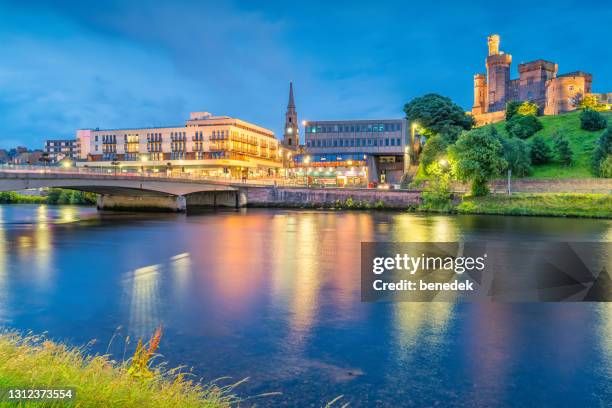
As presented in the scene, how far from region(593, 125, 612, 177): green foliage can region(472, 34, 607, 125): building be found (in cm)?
5900

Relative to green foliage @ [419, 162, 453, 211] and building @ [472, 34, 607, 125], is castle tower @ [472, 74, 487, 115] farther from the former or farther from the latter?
green foliage @ [419, 162, 453, 211]

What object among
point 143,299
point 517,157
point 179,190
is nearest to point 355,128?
point 517,157

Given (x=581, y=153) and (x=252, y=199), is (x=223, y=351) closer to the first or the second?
(x=252, y=199)

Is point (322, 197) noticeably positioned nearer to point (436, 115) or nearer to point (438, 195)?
point (438, 195)

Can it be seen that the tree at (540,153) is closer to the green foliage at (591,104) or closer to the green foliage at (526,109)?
the green foliage at (526,109)

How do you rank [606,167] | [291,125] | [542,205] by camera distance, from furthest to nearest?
[291,125], [606,167], [542,205]

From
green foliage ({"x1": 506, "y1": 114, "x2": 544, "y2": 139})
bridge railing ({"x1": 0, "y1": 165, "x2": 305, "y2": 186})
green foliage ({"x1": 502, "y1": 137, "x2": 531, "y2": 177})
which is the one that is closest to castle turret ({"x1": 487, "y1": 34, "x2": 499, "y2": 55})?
green foliage ({"x1": 506, "y1": 114, "x2": 544, "y2": 139})

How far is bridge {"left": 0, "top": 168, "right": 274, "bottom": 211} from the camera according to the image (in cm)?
4891

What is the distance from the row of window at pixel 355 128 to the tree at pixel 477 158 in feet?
144

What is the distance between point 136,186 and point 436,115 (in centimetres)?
7695

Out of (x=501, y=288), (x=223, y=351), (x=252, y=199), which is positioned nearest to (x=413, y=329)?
(x=223, y=351)

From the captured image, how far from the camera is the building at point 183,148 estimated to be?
12544 cm

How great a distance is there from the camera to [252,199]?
9012cm

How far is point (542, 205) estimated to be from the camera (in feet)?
213
